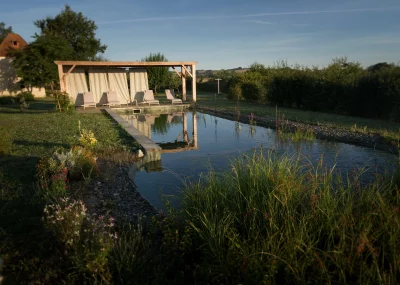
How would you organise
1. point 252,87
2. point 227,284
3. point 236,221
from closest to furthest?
point 227,284 → point 236,221 → point 252,87

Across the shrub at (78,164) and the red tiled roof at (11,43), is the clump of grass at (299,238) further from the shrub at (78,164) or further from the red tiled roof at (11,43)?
the red tiled roof at (11,43)

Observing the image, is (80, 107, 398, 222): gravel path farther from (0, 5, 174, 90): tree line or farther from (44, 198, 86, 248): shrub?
(0, 5, 174, 90): tree line

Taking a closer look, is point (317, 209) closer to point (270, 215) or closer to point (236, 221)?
point (270, 215)

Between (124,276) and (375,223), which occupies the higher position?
(375,223)

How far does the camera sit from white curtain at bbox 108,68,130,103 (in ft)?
57.7

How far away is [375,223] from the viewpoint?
229cm

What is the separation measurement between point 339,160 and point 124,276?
4.94 metres

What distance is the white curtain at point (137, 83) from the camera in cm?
1805

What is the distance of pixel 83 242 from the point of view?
2.58 metres

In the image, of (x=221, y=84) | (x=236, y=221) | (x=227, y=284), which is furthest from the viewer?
(x=221, y=84)

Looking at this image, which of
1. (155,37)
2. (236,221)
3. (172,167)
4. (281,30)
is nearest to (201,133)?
(172,167)

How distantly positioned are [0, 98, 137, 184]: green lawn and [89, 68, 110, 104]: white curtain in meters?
5.68

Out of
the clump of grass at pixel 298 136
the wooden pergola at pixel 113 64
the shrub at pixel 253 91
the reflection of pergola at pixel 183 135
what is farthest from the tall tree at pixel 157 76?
the clump of grass at pixel 298 136

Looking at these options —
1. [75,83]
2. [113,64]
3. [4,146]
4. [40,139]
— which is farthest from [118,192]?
[75,83]
